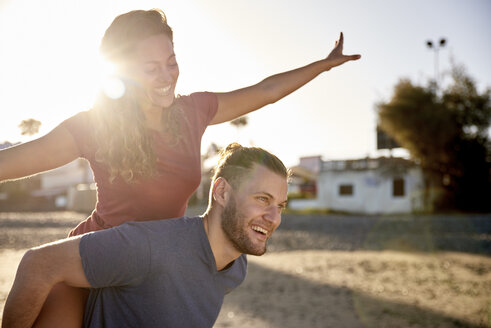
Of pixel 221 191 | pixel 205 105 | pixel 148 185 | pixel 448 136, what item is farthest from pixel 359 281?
pixel 448 136

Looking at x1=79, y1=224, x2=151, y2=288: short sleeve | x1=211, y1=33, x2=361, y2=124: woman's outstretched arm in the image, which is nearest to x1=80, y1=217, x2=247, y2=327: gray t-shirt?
x1=79, y1=224, x2=151, y2=288: short sleeve

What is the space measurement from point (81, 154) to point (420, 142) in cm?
4220

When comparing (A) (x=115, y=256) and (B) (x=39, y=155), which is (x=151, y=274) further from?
(B) (x=39, y=155)

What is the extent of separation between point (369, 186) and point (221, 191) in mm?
42459

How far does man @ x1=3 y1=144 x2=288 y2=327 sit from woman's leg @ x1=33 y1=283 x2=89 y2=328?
0.07 meters

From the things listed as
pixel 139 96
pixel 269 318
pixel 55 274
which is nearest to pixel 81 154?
pixel 139 96

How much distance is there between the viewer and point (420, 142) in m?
41.5

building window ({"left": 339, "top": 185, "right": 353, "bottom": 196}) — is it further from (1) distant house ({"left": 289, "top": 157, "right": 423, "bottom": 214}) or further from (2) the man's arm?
(2) the man's arm

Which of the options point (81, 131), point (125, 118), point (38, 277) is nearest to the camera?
point (38, 277)

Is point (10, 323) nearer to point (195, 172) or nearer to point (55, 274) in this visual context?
point (55, 274)

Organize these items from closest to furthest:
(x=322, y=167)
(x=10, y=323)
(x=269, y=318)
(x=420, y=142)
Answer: (x=10, y=323), (x=269, y=318), (x=420, y=142), (x=322, y=167)

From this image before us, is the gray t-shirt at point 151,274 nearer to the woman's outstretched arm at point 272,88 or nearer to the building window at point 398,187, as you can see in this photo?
the woman's outstretched arm at point 272,88

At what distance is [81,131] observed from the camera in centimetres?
237

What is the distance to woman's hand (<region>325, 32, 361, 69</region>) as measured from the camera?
306 centimetres
